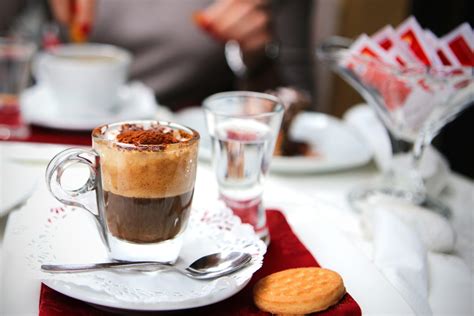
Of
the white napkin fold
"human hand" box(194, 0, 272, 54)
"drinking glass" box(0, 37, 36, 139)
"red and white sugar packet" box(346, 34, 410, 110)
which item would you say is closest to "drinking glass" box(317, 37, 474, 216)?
"red and white sugar packet" box(346, 34, 410, 110)

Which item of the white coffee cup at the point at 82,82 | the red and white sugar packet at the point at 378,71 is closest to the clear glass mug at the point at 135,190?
the red and white sugar packet at the point at 378,71

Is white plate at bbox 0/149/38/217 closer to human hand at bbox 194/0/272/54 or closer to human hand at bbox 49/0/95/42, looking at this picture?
human hand at bbox 49/0/95/42

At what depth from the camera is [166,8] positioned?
1743mm

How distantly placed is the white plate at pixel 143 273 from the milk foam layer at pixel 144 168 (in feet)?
0.20

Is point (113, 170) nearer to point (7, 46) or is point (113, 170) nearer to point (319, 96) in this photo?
point (7, 46)

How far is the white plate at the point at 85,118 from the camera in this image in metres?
1.00

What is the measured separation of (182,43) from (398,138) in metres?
1.05

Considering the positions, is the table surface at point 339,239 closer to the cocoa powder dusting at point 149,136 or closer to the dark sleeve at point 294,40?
the cocoa powder dusting at point 149,136

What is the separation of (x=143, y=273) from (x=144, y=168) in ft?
0.27

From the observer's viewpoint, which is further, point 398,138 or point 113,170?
point 398,138

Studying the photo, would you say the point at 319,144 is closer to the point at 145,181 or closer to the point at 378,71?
the point at 378,71

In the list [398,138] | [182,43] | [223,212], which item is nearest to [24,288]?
[223,212]

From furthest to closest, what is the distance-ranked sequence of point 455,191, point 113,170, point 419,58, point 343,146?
point 343,146 → point 455,191 → point 419,58 → point 113,170

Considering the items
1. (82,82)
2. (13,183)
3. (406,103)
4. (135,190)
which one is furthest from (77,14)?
(135,190)
